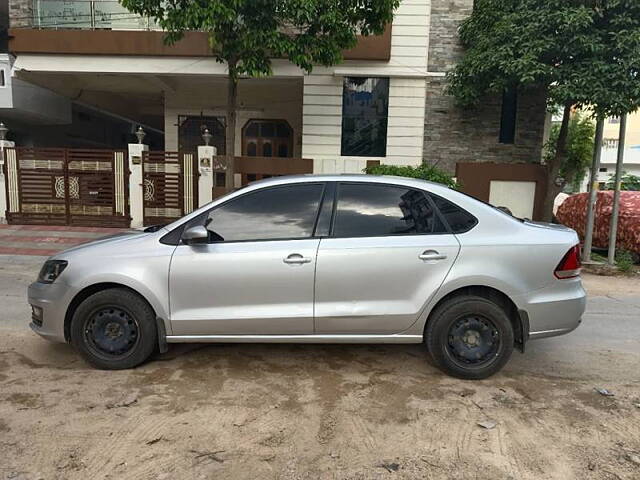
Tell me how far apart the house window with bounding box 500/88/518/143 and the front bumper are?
11935 millimetres

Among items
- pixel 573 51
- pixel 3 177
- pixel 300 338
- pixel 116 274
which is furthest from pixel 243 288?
pixel 3 177

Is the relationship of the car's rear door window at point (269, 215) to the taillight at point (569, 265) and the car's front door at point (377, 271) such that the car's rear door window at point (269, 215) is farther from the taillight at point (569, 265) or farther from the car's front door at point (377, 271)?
the taillight at point (569, 265)

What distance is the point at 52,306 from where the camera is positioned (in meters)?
3.98

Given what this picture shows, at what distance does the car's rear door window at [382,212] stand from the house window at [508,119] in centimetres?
1019

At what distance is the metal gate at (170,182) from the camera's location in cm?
1198

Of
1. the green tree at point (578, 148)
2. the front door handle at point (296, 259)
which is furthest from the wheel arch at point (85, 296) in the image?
the green tree at point (578, 148)

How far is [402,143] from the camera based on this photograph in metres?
12.9

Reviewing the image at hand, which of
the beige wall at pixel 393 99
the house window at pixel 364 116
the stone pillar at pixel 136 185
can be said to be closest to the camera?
the stone pillar at pixel 136 185

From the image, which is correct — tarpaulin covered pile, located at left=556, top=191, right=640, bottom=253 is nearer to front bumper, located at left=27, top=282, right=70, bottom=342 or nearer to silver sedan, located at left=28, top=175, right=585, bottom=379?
silver sedan, located at left=28, top=175, right=585, bottom=379

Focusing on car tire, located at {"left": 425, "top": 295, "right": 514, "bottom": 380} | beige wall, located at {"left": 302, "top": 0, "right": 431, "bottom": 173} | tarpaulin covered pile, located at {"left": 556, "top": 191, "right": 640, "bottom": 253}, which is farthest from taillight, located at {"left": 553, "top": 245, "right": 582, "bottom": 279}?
beige wall, located at {"left": 302, "top": 0, "right": 431, "bottom": 173}

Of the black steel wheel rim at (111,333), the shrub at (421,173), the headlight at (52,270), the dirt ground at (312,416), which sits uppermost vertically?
the shrub at (421,173)

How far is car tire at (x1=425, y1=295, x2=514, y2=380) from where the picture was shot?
3.91 metres

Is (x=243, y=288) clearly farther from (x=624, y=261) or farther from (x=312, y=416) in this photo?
(x=624, y=261)

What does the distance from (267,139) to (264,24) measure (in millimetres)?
7553
